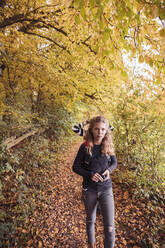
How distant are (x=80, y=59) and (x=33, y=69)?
1554 millimetres

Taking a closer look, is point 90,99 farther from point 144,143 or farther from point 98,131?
point 98,131

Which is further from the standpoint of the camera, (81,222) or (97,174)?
(81,222)

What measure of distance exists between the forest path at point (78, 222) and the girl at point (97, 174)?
1.04 metres

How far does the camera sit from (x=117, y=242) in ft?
10.3

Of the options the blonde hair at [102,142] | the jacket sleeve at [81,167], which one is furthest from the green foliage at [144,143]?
the jacket sleeve at [81,167]

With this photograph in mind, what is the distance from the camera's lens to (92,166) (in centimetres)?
238

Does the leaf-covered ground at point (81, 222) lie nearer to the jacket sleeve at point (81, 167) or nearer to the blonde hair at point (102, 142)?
the jacket sleeve at point (81, 167)

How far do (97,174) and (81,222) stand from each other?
2394 millimetres

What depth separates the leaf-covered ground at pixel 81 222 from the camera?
3105mm

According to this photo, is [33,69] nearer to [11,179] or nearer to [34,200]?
[11,179]

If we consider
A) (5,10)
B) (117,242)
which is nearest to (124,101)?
(117,242)

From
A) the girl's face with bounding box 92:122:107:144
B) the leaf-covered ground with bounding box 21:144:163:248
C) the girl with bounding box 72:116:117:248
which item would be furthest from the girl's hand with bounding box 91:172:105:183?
the leaf-covered ground with bounding box 21:144:163:248

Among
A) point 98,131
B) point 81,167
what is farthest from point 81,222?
point 98,131

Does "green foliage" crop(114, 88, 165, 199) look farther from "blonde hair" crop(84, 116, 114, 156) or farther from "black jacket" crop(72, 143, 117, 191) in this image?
"black jacket" crop(72, 143, 117, 191)
